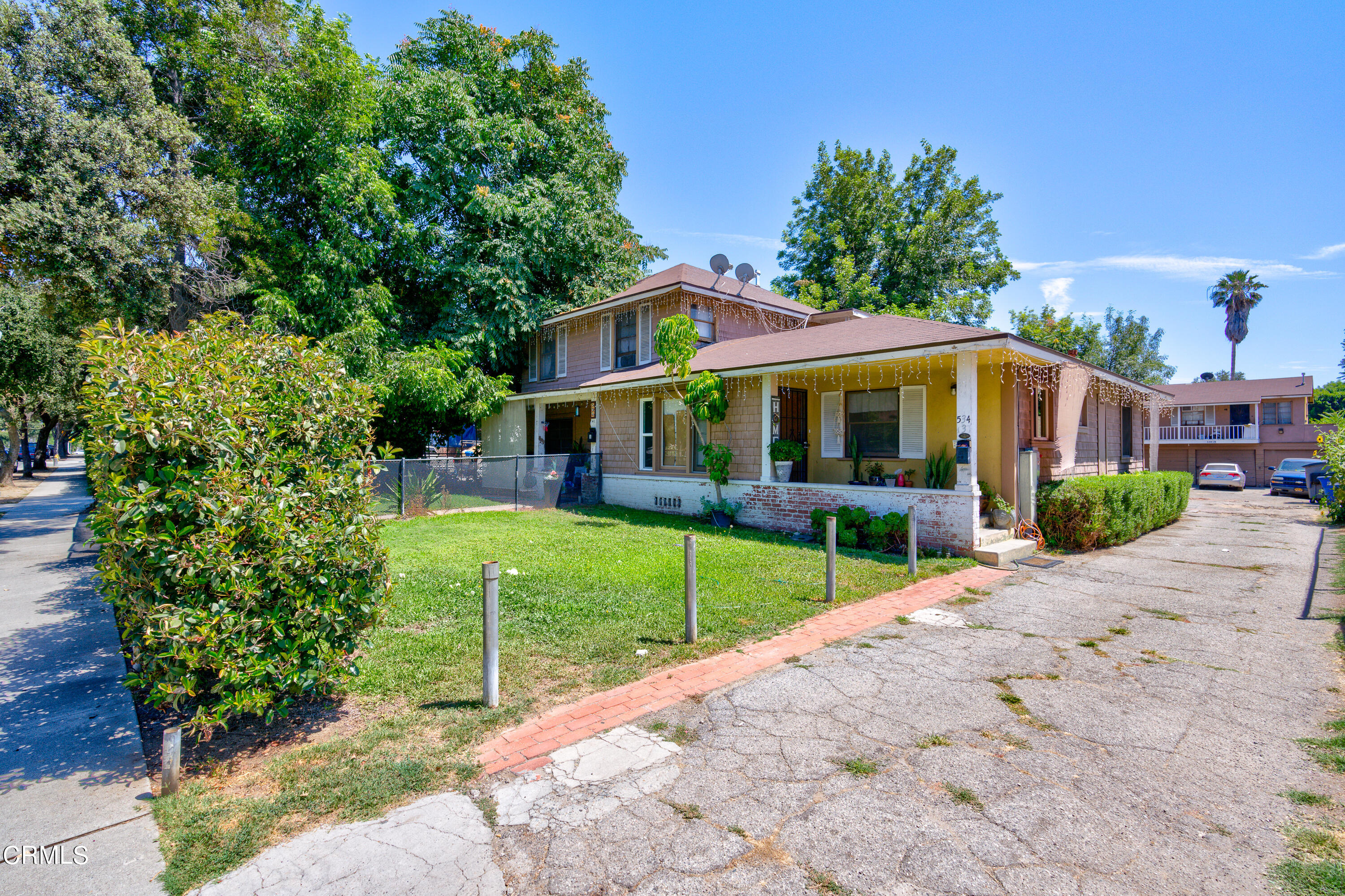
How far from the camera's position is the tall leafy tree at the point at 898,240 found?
28969mm

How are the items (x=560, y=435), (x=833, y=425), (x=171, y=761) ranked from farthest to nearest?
1. (x=560, y=435)
2. (x=833, y=425)
3. (x=171, y=761)

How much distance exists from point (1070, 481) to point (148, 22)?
23307 millimetres

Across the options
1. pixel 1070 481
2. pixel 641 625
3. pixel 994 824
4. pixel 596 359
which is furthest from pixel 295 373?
pixel 596 359

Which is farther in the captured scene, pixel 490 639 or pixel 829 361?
pixel 829 361

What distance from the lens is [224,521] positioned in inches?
133

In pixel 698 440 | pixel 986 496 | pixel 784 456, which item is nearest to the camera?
pixel 986 496

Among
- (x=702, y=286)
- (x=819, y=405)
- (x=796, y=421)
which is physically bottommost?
(x=796, y=421)

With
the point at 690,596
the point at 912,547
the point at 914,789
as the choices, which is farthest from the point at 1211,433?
the point at 914,789

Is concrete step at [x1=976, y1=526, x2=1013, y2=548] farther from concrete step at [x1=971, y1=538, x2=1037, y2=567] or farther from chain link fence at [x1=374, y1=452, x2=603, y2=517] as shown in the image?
chain link fence at [x1=374, y1=452, x2=603, y2=517]

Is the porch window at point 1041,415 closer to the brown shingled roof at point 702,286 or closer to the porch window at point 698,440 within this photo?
the porch window at point 698,440

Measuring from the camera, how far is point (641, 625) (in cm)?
603

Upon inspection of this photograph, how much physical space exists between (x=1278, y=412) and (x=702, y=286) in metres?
37.5

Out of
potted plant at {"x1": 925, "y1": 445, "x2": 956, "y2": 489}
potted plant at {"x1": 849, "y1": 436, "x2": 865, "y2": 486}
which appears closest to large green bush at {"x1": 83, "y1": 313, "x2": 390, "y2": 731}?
potted plant at {"x1": 925, "y1": 445, "x2": 956, "y2": 489}

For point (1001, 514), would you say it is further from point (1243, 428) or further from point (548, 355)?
point (1243, 428)
